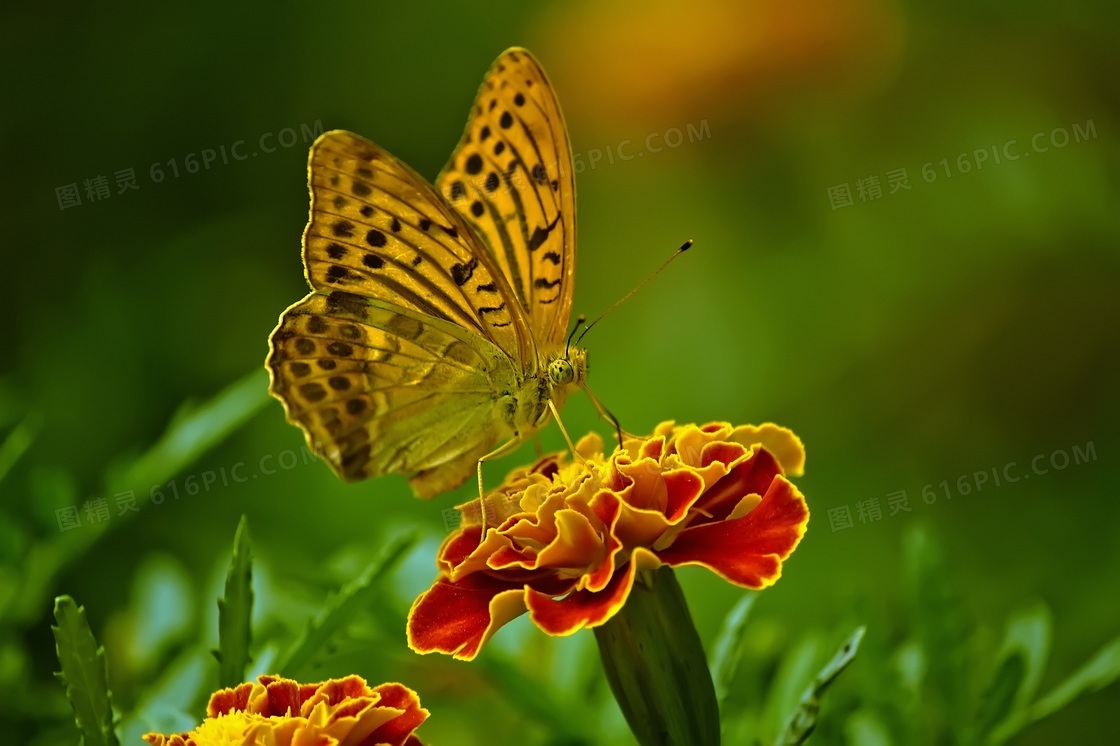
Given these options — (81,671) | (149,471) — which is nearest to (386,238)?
(149,471)

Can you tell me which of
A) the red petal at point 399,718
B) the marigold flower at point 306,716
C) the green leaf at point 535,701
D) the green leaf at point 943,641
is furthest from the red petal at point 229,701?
the green leaf at point 943,641

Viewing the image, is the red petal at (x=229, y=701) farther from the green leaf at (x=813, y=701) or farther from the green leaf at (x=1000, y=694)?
the green leaf at (x=1000, y=694)

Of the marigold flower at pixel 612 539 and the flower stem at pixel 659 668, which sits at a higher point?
the marigold flower at pixel 612 539

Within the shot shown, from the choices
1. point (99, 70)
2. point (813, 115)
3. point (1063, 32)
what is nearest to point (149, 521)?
point (99, 70)

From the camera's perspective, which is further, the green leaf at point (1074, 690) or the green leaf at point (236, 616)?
the green leaf at point (1074, 690)

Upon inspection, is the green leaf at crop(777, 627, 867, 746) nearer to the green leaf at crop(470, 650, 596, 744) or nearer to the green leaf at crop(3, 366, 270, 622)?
the green leaf at crop(470, 650, 596, 744)

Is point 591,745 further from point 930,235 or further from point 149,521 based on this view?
point 930,235

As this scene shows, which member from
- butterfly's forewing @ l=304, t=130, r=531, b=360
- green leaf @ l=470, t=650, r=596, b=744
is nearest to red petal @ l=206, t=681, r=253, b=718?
green leaf @ l=470, t=650, r=596, b=744
